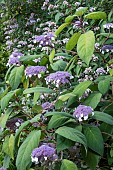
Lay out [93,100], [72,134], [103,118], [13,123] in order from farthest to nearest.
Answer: [13,123] → [93,100] → [103,118] → [72,134]

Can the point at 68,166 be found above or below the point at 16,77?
below

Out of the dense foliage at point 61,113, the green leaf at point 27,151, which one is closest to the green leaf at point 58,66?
the dense foliage at point 61,113

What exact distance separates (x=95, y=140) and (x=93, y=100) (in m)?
0.20

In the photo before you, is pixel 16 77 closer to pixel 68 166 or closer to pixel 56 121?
pixel 56 121

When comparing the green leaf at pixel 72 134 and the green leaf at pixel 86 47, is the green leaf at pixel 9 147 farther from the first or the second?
the green leaf at pixel 86 47

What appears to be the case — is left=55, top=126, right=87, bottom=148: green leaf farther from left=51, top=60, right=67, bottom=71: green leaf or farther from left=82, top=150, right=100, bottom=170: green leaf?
left=51, top=60, right=67, bottom=71: green leaf

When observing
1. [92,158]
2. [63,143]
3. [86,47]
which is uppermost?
[86,47]

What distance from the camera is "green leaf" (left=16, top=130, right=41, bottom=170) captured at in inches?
46.6

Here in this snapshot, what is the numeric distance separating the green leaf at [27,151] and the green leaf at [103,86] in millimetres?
295

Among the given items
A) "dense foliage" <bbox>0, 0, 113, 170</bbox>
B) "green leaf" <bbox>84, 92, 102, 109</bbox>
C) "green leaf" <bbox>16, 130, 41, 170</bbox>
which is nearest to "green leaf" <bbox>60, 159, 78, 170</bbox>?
"dense foliage" <bbox>0, 0, 113, 170</bbox>

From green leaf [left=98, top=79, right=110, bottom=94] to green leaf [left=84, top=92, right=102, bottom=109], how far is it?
0.02 metres

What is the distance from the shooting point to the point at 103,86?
1.37 meters

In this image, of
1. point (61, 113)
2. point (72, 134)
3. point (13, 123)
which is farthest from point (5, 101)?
point (72, 134)

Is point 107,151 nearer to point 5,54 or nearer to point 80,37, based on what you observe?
point 80,37
